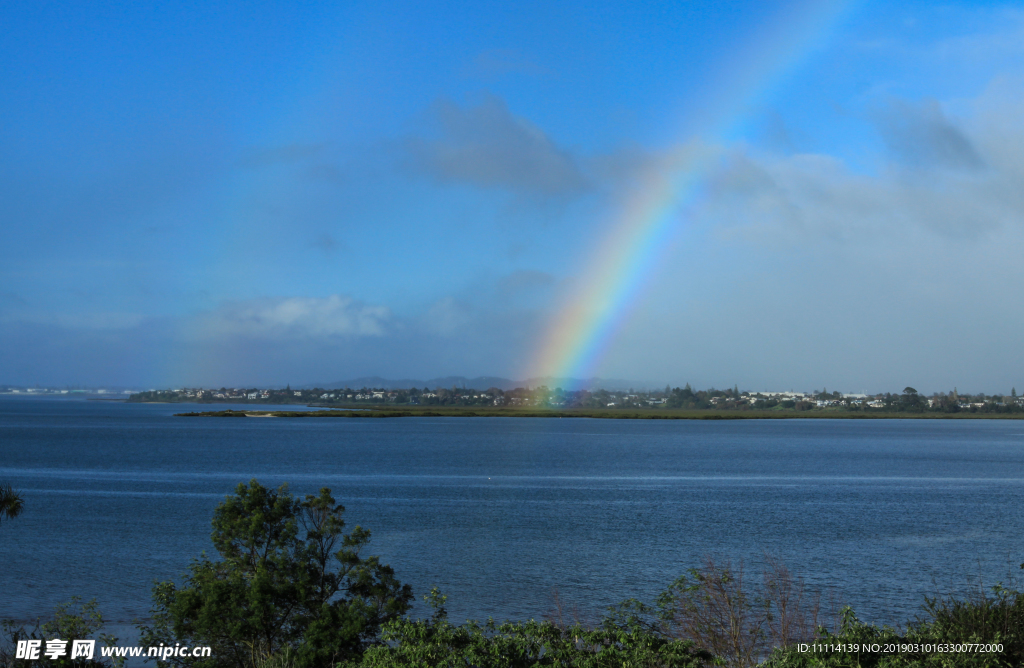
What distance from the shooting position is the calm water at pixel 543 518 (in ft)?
87.9

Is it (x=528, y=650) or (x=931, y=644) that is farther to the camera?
(x=528, y=650)

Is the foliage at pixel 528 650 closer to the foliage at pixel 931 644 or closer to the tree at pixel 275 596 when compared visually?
the foliage at pixel 931 644

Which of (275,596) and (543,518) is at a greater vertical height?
(275,596)

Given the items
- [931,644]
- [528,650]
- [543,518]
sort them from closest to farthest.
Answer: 1. [931,644]
2. [528,650]
3. [543,518]

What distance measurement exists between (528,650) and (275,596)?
12.9ft

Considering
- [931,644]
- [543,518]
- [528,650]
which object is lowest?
[543,518]

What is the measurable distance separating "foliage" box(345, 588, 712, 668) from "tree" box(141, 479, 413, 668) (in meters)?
1.53

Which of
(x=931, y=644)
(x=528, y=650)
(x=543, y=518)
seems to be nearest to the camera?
(x=931, y=644)

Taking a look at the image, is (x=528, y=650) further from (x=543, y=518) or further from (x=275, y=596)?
(x=543, y=518)

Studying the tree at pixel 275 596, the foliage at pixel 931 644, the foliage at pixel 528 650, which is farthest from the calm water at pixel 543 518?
the foliage at pixel 528 650

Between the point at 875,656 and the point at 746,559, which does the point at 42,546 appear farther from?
the point at 875,656

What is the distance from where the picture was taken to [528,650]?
945 cm

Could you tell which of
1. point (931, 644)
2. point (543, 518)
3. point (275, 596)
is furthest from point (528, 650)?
point (543, 518)

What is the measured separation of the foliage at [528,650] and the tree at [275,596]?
1533 millimetres
